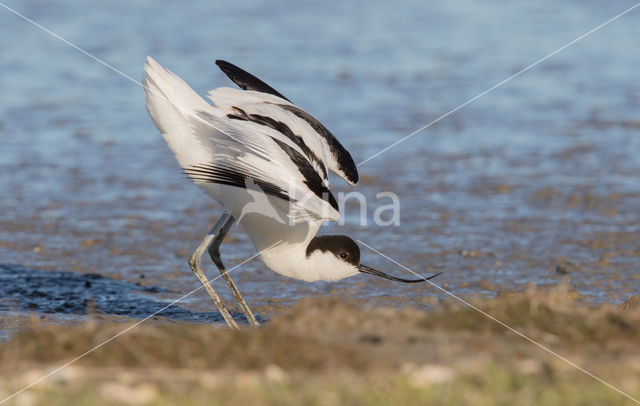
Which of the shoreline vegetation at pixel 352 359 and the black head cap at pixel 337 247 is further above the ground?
the black head cap at pixel 337 247

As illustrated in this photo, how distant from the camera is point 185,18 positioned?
18.7m

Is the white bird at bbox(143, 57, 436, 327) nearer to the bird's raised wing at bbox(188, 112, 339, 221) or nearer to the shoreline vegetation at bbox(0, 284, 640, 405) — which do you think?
the bird's raised wing at bbox(188, 112, 339, 221)

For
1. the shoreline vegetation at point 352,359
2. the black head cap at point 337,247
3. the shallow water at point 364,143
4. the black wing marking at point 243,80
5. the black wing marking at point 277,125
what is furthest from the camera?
the shallow water at point 364,143

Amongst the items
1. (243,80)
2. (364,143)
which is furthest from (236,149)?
(364,143)

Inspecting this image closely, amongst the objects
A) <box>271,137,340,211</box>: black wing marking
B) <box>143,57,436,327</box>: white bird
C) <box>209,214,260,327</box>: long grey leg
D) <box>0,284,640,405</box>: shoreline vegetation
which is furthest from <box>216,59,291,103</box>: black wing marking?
<box>0,284,640,405</box>: shoreline vegetation

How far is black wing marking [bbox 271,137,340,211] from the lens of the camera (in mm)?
5617

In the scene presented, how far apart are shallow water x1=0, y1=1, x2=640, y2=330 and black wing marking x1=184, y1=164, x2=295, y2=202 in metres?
1.36

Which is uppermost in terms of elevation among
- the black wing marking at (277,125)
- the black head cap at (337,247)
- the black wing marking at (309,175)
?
the black wing marking at (277,125)

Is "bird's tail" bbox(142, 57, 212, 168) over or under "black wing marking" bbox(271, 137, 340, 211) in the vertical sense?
over

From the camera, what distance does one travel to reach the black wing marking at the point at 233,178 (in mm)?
5496

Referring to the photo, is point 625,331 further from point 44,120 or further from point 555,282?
point 44,120

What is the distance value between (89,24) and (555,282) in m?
12.2

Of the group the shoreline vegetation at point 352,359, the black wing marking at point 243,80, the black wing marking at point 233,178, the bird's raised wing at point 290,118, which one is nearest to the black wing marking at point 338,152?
the bird's raised wing at point 290,118

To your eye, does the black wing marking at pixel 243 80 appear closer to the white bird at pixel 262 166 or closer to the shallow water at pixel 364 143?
the white bird at pixel 262 166
